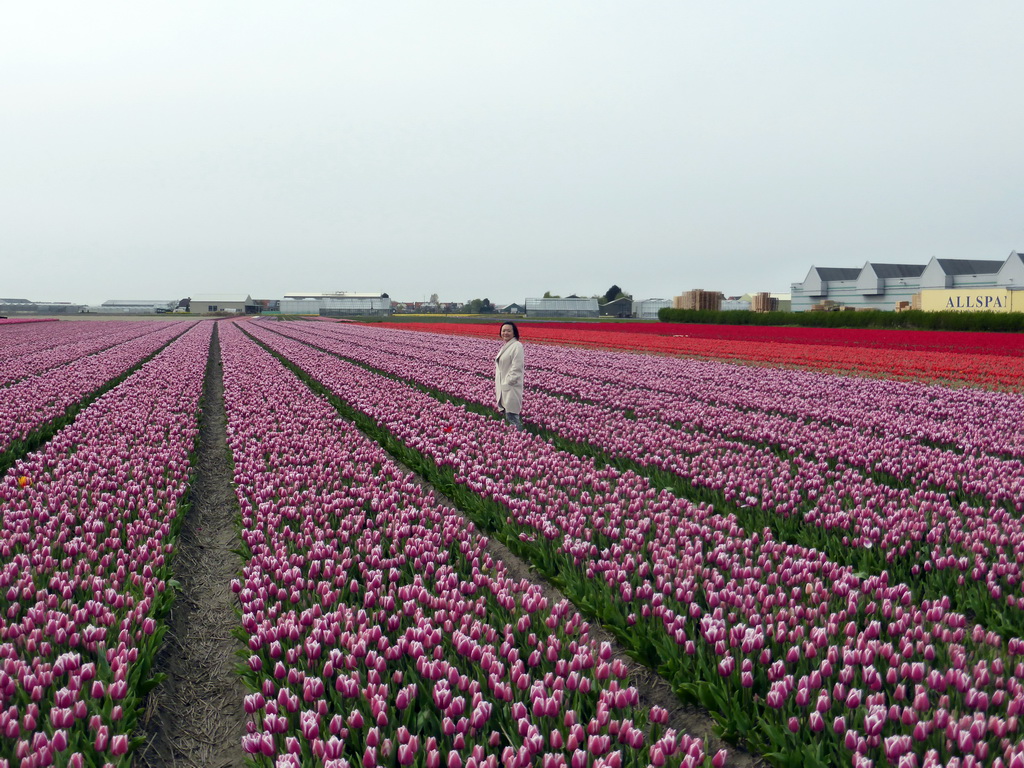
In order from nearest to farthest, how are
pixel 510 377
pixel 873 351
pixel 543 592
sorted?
1. pixel 543 592
2. pixel 510 377
3. pixel 873 351

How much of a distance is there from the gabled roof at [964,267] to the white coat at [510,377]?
323 ft

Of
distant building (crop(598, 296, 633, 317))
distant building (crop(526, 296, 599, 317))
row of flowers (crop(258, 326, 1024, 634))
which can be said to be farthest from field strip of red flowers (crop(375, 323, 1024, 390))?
distant building (crop(598, 296, 633, 317))

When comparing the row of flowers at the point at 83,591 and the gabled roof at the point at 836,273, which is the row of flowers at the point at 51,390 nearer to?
the row of flowers at the point at 83,591

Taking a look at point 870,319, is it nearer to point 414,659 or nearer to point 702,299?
point 702,299

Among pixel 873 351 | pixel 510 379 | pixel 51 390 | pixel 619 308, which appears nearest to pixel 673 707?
pixel 510 379

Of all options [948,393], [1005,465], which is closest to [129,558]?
[1005,465]

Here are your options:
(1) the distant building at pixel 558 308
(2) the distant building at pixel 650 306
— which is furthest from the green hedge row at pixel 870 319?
(2) the distant building at pixel 650 306

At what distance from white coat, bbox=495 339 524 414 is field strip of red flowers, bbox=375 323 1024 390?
50.8 feet

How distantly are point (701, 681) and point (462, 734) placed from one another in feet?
5.13

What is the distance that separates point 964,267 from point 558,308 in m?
A: 69.8

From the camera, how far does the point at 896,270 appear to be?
9688cm

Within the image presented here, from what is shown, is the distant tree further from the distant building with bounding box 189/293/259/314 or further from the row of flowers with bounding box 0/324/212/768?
the row of flowers with bounding box 0/324/212/768

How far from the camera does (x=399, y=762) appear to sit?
3.25 m

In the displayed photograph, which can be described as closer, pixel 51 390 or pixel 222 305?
pixel 51 390
